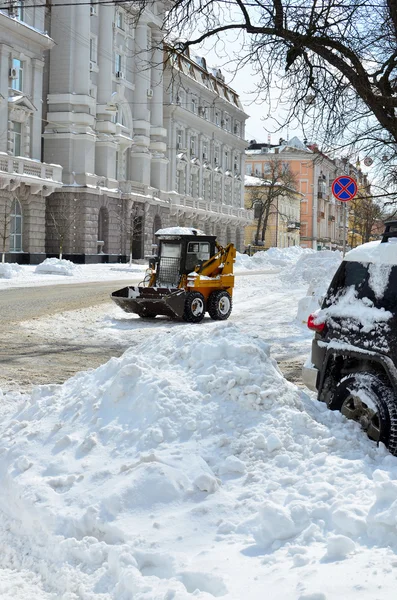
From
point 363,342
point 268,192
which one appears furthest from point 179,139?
point 363,342

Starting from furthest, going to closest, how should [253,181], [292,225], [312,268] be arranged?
[292,225] → [253,181] → [312,268]

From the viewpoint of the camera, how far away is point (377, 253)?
601 cm

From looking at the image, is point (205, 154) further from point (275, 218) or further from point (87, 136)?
point (275, 218)

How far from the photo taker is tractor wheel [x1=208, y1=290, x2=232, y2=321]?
57.2 feet

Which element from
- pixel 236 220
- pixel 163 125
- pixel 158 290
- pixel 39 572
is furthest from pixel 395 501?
pixel 236 220

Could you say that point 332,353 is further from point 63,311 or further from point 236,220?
point 236,220

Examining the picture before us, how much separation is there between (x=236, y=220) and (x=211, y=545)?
73595 millimetres

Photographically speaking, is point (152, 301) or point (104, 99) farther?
point (104, 99)

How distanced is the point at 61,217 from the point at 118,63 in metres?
13.8

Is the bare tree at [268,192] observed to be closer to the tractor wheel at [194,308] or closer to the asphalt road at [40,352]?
the asphalt road at [40,352]

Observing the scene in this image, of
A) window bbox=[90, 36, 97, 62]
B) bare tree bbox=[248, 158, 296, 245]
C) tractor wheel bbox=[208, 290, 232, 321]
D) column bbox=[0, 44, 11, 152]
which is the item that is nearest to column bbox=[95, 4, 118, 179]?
window bbox=[90, 36, 97, 62]

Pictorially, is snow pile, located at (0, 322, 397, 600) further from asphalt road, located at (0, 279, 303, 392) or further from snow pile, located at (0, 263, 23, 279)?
snow pile, located at (0, 263, 23, 279)

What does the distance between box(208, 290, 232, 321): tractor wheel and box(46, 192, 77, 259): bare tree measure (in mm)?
29066

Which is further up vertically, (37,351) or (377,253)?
(377,253)
